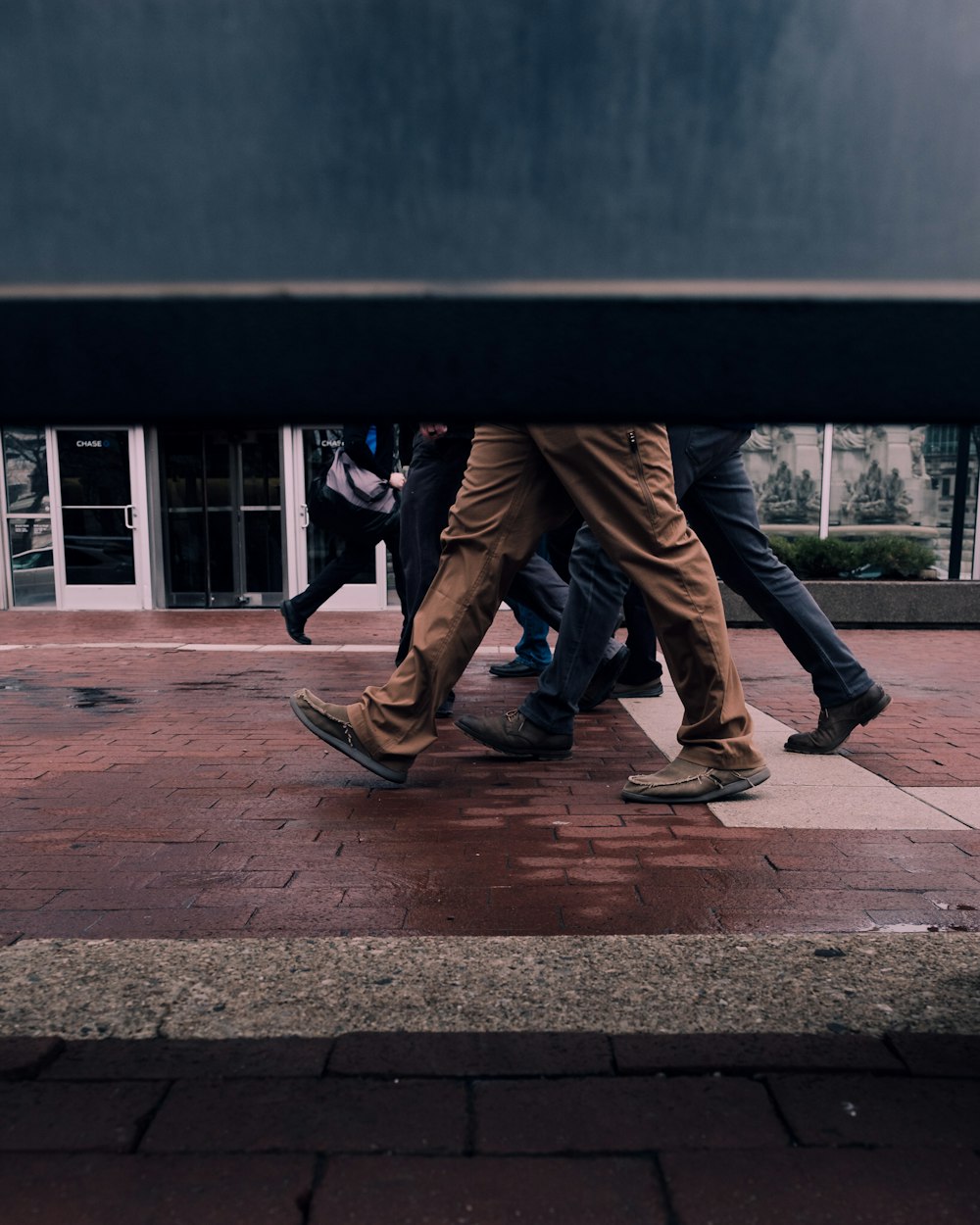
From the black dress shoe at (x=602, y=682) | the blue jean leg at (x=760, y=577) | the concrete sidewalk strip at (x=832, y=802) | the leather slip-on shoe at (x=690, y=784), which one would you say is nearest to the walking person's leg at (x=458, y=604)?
the leather slip-on shoe at (x=690, y=784)

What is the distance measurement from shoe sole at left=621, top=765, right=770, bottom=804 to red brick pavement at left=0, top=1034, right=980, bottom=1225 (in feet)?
4.80

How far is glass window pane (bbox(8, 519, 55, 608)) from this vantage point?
12750 millimetres

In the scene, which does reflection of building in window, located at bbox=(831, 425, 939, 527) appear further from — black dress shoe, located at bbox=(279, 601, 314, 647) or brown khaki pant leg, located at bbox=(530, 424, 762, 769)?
brown khaki pant leg, located at bbox=(530, 424, 762, 769)

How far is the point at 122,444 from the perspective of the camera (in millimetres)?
12781

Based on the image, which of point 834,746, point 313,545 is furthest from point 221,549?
point 834,746

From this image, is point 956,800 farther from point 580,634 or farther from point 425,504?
point 425,504

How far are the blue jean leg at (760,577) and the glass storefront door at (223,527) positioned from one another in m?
10.0

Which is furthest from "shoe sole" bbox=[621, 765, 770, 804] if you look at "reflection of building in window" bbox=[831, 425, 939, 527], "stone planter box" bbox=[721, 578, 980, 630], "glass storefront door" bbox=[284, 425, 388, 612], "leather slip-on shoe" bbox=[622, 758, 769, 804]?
"reflection of building in window" bbox=[831, 425, 939, 527]

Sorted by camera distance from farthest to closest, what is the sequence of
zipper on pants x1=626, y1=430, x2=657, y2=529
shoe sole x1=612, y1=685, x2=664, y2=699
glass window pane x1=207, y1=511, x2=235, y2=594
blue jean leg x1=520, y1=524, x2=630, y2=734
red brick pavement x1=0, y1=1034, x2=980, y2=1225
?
glass window pane x1=207, y1=511, x2=235, y2=594 < shoe sole x1=612, y1=685, x2=664, y2=699 < blue jean leg x1=520, y1=524, x2=630, y2=734 < zipper on pants x1=626, y1=430, x2=657, y2=529 < red brick pavement x1=0, y1=1034, x2=980, y2=1225

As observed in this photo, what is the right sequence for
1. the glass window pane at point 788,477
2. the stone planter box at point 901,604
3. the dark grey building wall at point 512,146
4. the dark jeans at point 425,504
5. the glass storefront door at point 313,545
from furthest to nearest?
the glass window pane at point 788,477, the glass storefront door at point 313,545, the stone planter box at point 901,604, the dark jeans at point 425,504, the dark grey building wall at point 512,146

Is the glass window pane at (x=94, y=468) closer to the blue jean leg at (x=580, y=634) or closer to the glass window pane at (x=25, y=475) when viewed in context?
the glass window pane at (x=25, y=475)

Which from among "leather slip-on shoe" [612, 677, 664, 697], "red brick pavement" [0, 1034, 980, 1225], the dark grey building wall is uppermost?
the dark grey building wall

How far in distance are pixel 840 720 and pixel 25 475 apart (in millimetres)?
11414

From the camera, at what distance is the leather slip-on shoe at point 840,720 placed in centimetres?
380
